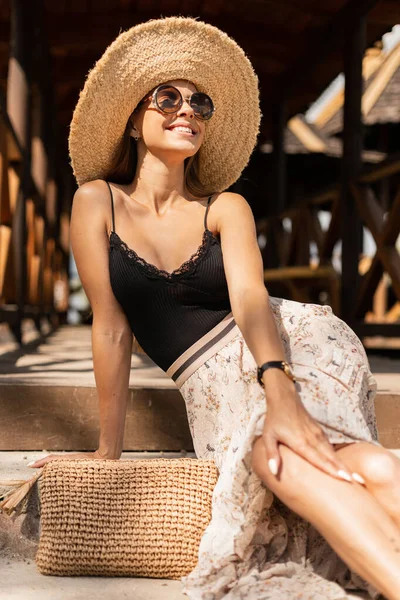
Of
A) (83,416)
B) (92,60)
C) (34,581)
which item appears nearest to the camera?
(34,581)

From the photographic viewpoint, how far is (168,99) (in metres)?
2.37

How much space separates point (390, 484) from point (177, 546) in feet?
2.10

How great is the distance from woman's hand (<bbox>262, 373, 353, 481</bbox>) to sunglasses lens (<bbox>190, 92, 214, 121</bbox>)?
3.56ft

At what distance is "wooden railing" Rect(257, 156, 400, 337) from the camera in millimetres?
5145

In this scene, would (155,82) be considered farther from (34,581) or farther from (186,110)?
(34,581)

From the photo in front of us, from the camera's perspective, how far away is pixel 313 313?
7.36 ft

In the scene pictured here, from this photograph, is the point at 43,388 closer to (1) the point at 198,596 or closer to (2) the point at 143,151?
(2) the point at 143,151

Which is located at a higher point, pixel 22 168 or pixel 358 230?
pixel 22 168

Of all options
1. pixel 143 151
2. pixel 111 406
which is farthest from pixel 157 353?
pixel 143 151

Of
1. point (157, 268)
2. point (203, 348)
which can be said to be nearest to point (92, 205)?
point (157, 268)

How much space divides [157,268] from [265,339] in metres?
0.48

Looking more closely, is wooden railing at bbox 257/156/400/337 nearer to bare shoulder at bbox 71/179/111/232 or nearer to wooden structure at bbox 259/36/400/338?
wooden structure at bbox 259/36/400/338

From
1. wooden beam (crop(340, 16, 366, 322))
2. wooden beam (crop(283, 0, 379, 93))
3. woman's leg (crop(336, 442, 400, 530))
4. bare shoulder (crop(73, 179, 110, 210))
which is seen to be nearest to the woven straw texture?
woman's leg (crop(336, 442, 400, 530))

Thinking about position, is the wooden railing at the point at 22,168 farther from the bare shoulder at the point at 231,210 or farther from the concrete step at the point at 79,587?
the concrete step at the point at 79,587
